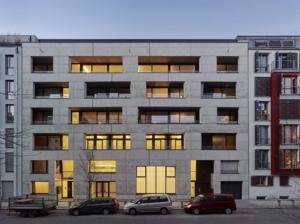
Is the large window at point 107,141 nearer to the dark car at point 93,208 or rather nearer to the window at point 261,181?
the dark car at point 93,208

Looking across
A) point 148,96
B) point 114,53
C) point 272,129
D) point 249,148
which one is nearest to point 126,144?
point 148,96

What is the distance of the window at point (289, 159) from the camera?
1586 inches

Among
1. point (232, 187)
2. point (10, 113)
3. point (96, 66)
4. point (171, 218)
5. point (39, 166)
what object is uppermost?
point (96, 66)

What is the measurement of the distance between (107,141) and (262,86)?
19.1 m

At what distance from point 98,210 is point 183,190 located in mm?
12818

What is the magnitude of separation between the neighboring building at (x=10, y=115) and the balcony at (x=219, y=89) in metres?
21.9

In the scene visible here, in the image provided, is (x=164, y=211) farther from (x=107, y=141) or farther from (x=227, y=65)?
(x=227, y=65)

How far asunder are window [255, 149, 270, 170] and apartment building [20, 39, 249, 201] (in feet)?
4.09

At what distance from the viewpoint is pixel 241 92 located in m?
41.5

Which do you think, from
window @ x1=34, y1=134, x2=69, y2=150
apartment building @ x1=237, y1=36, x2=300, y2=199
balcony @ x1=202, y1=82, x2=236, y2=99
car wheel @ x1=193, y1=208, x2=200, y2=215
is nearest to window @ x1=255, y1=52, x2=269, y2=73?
apartment building @ x1=237, y1=36, x2=300, y2=199

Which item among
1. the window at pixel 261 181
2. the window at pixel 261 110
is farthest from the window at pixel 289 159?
the window at pixel 261 110

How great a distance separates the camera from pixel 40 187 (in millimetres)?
41844

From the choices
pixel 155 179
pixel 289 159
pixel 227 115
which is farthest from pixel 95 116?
pixel 289 159

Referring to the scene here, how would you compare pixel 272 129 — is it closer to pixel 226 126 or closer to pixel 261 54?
pixel 226 126
